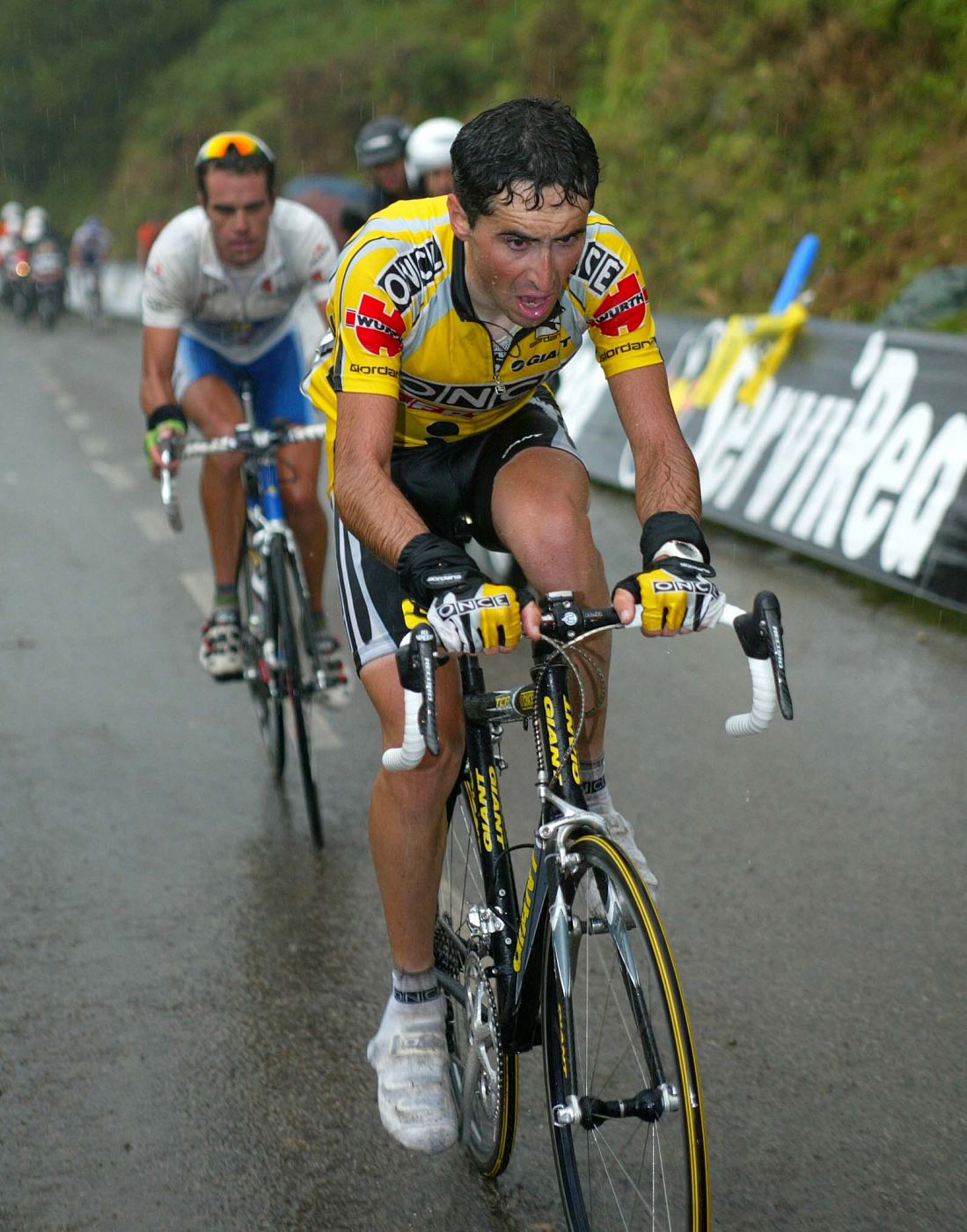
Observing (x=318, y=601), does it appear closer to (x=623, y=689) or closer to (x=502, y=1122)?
(x=623, y=689)

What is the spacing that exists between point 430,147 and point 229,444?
270 cm

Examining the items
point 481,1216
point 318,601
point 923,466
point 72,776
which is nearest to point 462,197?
point 481,1216

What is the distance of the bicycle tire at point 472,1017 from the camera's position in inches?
118

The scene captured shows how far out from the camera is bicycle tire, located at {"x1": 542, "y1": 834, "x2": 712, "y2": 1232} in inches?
93.0

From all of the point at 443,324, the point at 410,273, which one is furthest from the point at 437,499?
the point at 410,273

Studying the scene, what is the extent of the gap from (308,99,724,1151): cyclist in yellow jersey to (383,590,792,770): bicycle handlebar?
16cm

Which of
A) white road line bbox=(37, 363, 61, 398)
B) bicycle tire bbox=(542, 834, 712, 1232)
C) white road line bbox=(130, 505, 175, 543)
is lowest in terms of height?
white road line bbox=(37, 363, 61, 398)

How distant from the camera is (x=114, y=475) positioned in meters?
12.5

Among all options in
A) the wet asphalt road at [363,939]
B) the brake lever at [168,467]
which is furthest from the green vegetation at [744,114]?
the brake lever at [168,467]

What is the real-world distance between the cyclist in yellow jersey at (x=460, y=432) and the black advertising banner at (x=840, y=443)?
4053 millimetres

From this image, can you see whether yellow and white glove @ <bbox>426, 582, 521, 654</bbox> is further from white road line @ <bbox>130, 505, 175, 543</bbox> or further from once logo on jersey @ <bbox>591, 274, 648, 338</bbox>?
white road line @ <bbox>130, 505, 175, 543</bbox>

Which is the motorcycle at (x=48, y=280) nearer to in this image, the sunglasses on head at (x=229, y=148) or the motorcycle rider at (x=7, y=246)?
the motorcycle rider at (x=7, y=246)

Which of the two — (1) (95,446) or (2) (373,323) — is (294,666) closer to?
(2) (373,323)

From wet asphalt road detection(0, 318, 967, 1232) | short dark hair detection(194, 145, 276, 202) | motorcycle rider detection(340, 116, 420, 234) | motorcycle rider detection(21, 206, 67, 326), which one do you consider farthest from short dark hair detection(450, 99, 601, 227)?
motorcycle rider detection(21, 206, 67, 326)
